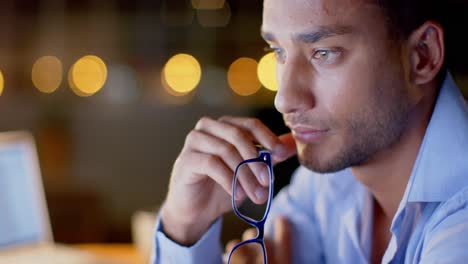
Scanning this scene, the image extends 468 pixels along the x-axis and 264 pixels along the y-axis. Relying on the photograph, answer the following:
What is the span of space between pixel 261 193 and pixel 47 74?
3.99 metres

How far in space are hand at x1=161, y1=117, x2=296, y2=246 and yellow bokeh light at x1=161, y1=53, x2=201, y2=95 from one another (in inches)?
134

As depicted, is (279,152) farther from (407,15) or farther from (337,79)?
(407,15)

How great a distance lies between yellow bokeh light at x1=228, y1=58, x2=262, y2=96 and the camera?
4.34m

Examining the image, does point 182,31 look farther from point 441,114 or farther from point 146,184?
point 441,114

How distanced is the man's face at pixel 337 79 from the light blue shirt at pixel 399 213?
76 mm

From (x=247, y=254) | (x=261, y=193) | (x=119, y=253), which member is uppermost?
(x=261, y=193)

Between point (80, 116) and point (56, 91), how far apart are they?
1.39 ft

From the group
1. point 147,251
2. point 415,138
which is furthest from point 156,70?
point 415,138

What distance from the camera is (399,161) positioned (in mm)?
1069

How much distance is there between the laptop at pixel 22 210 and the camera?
1.55 metres

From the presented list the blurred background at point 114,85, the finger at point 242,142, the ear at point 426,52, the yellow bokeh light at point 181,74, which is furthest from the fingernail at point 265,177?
the yellow bokeh light at point 181,74

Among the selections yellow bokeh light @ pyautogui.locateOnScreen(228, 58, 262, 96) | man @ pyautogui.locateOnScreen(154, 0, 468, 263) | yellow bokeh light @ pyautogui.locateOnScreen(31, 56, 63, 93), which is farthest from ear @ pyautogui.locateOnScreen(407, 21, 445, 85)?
yellow bokeh light @ pyautogui.locateOnScreen(31, 56, 63, 93)

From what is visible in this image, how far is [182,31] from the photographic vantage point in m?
4.72

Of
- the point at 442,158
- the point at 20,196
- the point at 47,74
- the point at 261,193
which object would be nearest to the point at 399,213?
the point at 442,158
